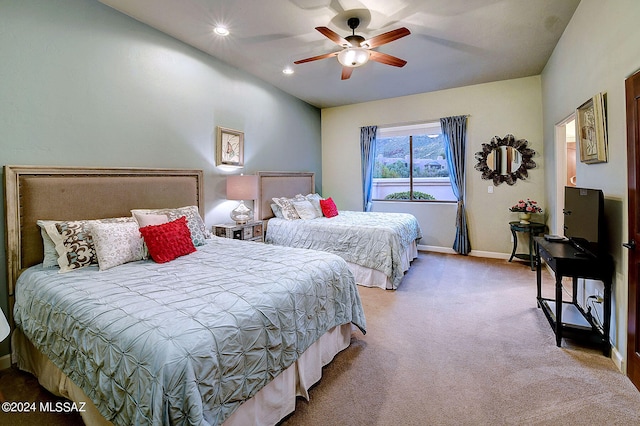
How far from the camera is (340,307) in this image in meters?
2.32

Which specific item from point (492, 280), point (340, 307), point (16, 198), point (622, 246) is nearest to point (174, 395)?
point (340, 307)

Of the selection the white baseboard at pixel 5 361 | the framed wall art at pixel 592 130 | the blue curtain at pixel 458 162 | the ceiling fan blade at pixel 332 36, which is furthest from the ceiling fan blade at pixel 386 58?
the white baseboard at pixel 5 361

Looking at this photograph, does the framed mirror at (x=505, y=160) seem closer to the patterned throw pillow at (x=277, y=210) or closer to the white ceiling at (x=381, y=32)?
the white ceiling at (x=381, y=32)

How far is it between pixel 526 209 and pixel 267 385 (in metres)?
4.67

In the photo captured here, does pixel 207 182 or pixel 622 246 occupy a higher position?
pixel 207 182

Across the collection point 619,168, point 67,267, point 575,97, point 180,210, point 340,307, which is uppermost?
point 575,97

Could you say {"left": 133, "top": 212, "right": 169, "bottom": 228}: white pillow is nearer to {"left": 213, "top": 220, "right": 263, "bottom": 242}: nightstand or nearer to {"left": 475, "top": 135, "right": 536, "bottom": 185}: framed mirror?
{"left": 213, "top": 220, "right": 263, "bottom": 242}: nightstand

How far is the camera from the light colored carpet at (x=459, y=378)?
175cm

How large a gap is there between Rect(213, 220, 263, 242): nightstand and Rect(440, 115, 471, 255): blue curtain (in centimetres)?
356

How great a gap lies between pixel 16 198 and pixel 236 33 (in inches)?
102

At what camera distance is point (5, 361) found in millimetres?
2301

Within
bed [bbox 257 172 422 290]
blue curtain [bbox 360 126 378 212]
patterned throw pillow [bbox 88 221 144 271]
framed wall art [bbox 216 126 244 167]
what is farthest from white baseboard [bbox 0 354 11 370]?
blue curtain [bbox 360 126 378 212]

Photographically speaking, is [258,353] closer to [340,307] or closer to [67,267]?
[340,307]

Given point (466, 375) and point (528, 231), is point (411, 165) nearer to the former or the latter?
point (528, 231)
